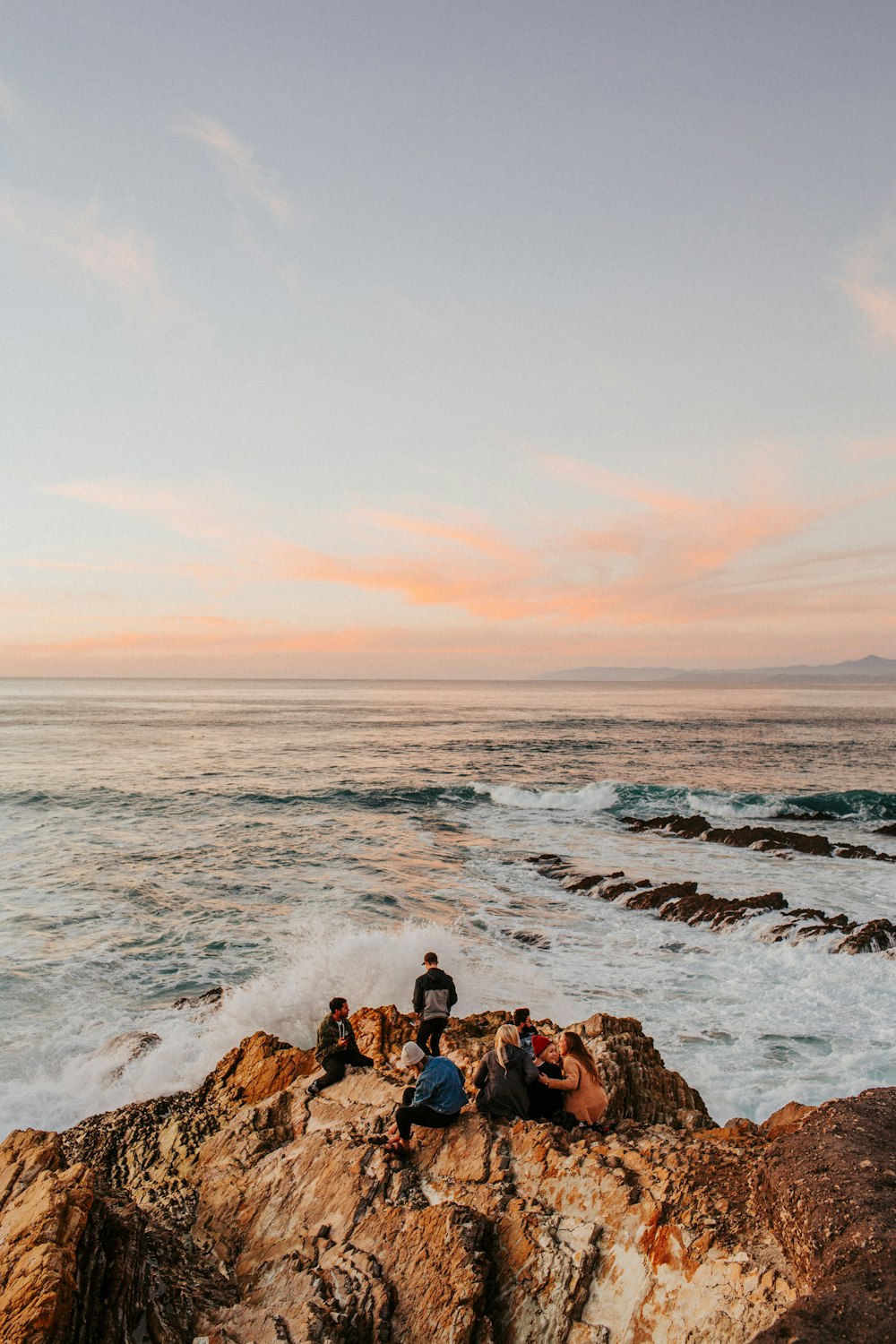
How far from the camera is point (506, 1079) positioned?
6902 millimetres

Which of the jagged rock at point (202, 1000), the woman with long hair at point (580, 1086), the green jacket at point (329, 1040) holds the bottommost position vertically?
the jagged rock at point (202, 1000)

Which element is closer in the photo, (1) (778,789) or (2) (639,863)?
(2) (639,863)

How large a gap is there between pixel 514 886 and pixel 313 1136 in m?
15.0

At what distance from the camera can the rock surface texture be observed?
4367mm

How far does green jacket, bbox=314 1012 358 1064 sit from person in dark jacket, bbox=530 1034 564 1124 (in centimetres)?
240

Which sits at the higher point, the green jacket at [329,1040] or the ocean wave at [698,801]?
the green jacket at [329,1040]

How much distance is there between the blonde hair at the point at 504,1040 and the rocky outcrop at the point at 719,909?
11.8 meters

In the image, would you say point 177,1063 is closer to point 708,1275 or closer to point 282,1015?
point 282,1015

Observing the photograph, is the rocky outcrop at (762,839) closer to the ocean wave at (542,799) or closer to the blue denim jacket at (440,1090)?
the ocean wave at (542,799)

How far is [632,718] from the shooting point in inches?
3595

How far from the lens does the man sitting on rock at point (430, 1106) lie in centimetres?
663

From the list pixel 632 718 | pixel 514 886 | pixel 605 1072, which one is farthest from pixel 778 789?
pixel 632 718

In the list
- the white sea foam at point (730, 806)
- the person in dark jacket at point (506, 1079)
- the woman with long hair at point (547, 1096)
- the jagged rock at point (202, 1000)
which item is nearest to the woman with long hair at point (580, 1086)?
the woman with long hair at point (547, 1096)

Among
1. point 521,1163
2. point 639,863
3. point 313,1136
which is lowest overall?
point 639,863
